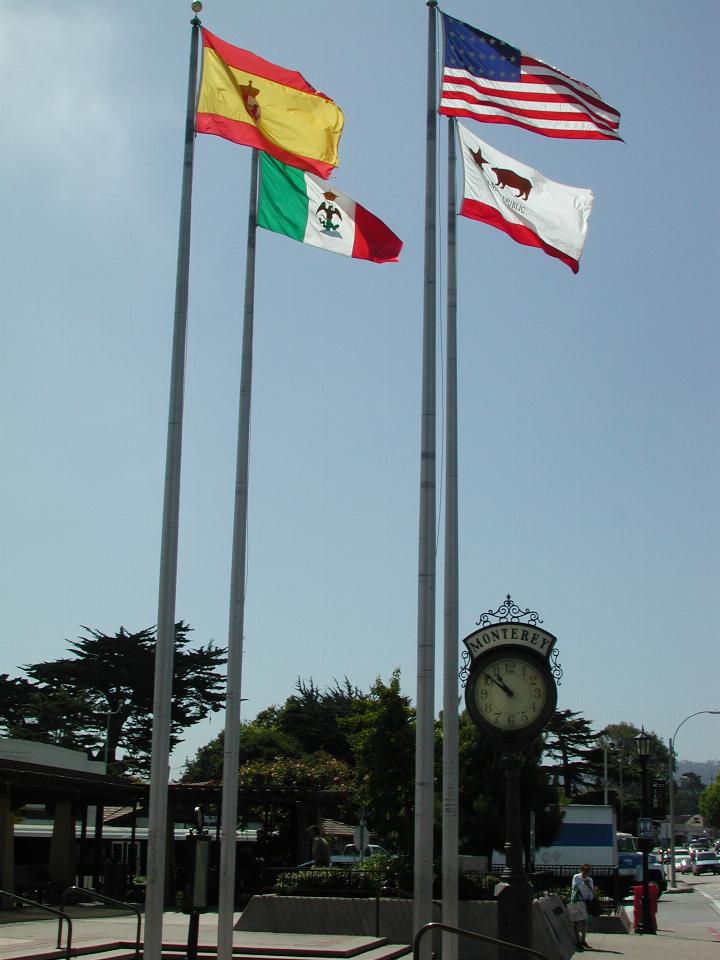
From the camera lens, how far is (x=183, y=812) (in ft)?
123

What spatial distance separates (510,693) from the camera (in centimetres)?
1429

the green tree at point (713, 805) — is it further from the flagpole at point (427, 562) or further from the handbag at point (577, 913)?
the flagpole at point (427, 562)

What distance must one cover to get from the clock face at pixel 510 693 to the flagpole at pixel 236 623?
9.86ft

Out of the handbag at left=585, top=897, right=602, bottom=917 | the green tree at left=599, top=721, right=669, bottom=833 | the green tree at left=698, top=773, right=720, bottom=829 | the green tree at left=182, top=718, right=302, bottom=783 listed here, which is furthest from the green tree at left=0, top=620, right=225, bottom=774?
the green tree at left=698, top=773, right=720, bottom=829

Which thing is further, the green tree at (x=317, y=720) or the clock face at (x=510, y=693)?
the green tree at (x=317, y=720)

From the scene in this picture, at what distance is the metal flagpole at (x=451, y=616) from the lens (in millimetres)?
13820

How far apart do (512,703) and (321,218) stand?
22.9 feet

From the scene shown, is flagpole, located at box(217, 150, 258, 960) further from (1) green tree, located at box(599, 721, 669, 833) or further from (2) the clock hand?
(1) green tree, located at box(599, 721, 669, 833)

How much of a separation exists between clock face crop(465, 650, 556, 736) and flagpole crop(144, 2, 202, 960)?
3.78 meters

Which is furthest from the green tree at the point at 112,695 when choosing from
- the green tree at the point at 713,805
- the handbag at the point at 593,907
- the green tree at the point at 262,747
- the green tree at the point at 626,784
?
the green tree at the point at 713,805

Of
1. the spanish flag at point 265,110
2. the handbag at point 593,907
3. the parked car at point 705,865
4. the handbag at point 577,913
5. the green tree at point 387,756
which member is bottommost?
the parked car at point 705,865

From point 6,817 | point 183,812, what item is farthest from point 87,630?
point 6,817

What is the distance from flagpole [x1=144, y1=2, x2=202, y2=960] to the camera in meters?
13.0

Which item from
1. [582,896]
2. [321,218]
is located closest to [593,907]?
[582,896]
